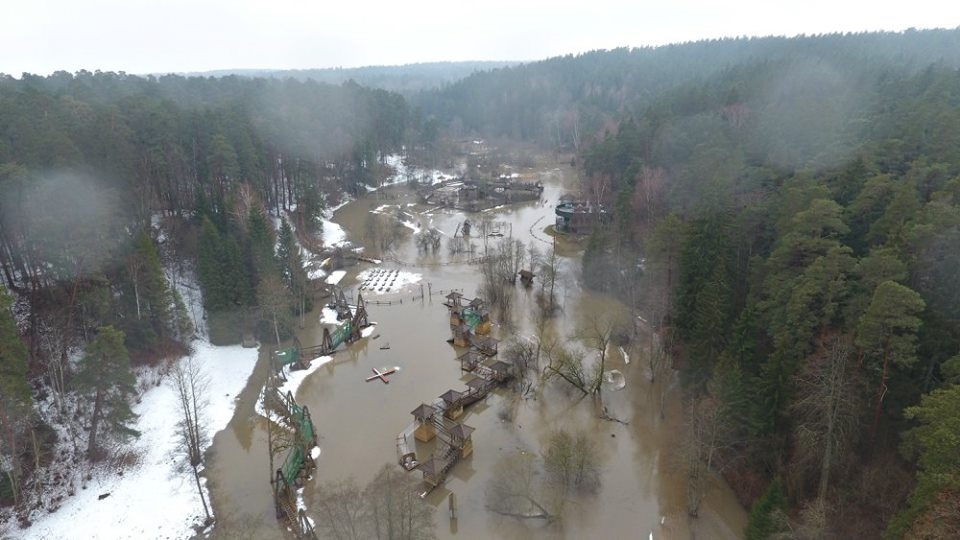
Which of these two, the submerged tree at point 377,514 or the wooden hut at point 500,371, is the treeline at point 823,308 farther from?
the submerged tree at point 377,514

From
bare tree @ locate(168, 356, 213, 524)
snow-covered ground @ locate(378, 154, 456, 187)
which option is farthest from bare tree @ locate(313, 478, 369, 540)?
snow-covered ground @ locate(378, 154, 456, 187)

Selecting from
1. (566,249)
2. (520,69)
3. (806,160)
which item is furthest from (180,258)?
(520,69)

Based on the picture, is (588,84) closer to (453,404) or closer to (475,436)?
(453,404)

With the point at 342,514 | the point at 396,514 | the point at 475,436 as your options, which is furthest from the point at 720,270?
the point at 342,514

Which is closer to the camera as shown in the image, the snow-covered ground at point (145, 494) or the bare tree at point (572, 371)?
the snow-covered ground at point (145, 494)

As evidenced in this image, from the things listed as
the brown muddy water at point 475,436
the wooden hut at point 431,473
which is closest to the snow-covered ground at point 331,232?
the brown muddy water at point 475,436
